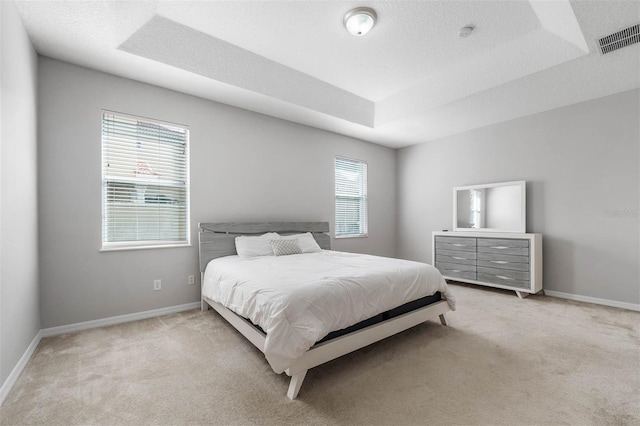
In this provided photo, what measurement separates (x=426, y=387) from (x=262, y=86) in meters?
3.30

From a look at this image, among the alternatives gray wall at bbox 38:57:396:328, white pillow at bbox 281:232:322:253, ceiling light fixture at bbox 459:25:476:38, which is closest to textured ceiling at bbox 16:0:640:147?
ceiling light fixture at bbox 459:25:476:38

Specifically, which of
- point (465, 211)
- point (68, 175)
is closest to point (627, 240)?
point (465, 211)

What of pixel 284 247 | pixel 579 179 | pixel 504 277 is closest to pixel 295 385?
pixel 284 247

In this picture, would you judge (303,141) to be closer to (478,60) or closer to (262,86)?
(262,86)

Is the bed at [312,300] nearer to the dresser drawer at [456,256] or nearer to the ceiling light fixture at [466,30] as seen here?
the dresser drawer at [456,256]

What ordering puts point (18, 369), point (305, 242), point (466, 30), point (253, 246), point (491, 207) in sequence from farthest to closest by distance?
1. point (491, 207)
2. point (305, 242)
3. point (253, 246)
4. point (466, 30)
5. point (18, 369)

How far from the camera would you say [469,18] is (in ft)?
8.36

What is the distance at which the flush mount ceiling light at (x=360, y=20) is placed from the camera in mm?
2436

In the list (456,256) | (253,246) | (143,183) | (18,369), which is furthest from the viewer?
(456,256)

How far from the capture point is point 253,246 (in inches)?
137

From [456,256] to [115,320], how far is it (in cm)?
464

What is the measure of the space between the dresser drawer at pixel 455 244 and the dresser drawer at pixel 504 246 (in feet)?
0.37

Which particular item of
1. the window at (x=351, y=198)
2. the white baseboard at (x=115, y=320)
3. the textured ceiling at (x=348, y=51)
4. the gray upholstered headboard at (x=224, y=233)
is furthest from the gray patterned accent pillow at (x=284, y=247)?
the textured ceiling at (x=348, y=51)

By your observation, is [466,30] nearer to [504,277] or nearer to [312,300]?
[312,300]
